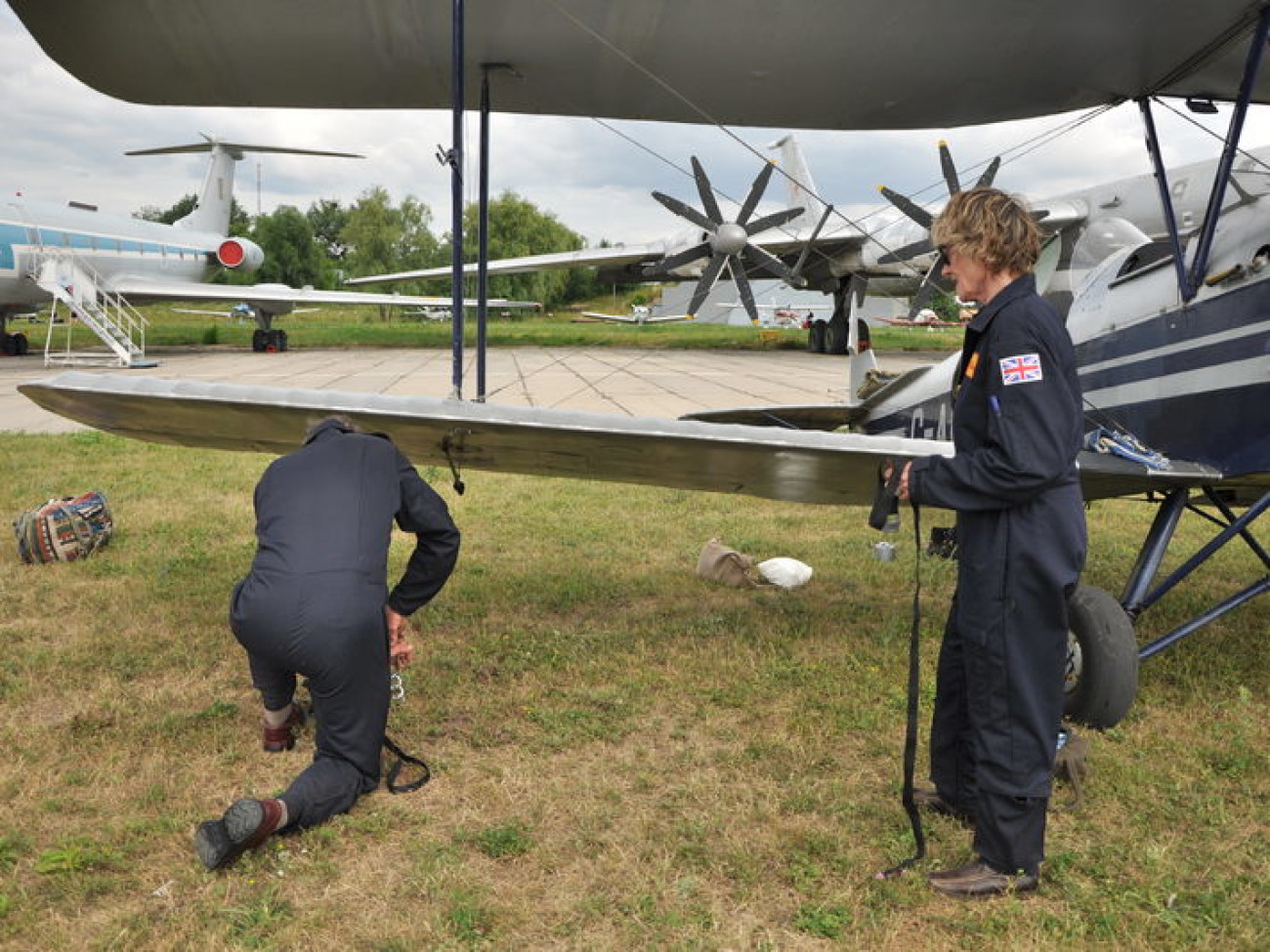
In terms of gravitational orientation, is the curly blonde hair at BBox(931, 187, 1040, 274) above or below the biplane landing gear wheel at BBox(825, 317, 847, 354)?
above

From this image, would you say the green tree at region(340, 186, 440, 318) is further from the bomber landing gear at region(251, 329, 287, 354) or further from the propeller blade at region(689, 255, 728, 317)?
→ the propeller blade at region(689, 255, 728, 317)

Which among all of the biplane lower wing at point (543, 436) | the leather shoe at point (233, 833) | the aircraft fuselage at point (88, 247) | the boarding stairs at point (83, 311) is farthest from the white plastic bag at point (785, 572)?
the aircraft fuselage at point (88, 247)

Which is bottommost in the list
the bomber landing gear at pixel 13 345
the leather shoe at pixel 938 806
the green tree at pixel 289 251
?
the leather shoe at pixel 938 806

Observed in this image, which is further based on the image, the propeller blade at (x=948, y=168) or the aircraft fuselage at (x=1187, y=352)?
the propeller blade at (x=948, y=168)

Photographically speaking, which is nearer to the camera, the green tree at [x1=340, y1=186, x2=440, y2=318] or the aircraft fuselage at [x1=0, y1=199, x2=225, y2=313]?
the aircraft fuselage at [x1=0, y1=199, x2=225, y2=313]

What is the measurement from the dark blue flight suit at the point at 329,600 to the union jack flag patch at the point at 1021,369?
2.09 metres

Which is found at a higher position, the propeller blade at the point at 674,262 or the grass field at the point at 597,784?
the propeller blade at the point at 674,262

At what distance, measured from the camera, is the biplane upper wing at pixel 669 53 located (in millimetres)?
4637

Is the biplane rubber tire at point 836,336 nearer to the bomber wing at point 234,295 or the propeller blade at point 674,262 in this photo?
the bomber wing at point 234,295

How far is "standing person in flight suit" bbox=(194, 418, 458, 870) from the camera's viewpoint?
2.92m

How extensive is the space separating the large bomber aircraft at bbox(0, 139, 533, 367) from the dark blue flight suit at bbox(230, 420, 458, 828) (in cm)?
1808

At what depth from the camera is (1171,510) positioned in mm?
4039

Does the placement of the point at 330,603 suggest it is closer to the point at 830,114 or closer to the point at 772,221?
the point at 830,114

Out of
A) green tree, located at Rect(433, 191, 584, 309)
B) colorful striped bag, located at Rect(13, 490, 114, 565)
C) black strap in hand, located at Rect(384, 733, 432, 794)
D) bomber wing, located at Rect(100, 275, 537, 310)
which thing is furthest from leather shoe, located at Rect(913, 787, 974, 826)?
green tree, located at Rect(433, 191, 584, 309)
